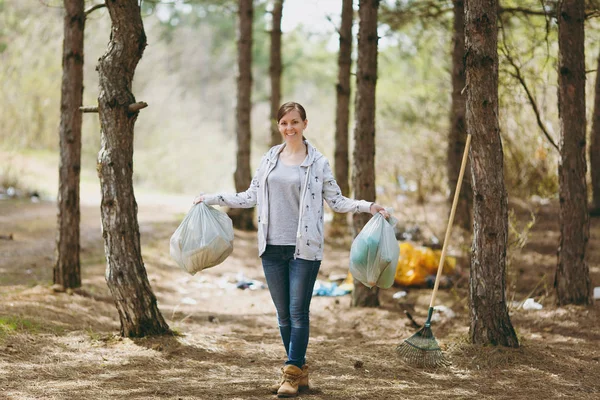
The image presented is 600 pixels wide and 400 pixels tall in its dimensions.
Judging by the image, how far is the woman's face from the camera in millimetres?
4344

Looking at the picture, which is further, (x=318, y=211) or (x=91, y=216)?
(x=91, y=216)

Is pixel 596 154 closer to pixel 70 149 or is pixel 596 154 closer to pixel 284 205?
pixel 70 149

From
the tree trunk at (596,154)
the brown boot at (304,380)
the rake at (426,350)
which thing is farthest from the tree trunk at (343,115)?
the brown boot at (304,380)

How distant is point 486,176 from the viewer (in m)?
5.25

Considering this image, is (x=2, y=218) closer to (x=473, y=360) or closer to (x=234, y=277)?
(x=234, y=277)

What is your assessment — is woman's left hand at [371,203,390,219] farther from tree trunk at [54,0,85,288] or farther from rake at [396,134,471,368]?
tree trunk at [54,0,85,288]

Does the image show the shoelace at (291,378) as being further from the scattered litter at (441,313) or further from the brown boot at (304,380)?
the scattered litter at (441,313)

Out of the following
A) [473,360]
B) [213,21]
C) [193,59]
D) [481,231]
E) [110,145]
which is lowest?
[473,360]

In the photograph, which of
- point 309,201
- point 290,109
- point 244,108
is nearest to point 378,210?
point 309,201

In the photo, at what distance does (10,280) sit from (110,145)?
10.7 feet

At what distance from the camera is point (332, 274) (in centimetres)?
987

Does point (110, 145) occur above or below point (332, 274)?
above

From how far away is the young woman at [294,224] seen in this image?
427 cm

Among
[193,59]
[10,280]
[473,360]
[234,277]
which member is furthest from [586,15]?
[193,59]
